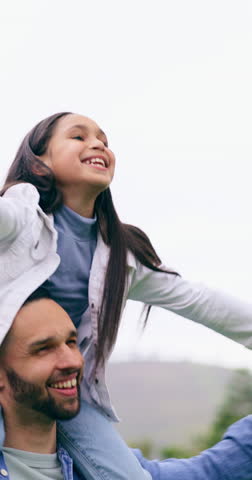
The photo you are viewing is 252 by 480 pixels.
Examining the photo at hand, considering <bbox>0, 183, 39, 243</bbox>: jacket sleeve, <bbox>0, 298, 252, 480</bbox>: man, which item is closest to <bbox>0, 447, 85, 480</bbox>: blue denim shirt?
<bbox>0, 298, 252, 480</bbox>: man

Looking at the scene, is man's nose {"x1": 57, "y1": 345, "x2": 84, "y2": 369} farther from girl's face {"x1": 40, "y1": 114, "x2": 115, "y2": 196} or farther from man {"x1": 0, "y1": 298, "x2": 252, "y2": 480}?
girl's face {"x1": 40, "y1": 114, "x2": 115, "y2": 196}

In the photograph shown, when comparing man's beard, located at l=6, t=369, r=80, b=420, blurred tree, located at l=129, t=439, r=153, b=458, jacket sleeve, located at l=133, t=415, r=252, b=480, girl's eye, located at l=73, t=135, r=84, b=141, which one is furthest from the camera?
blurred tree, located at l=129, t=439, r=153, b=458

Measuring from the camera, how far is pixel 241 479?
3635 millimetres

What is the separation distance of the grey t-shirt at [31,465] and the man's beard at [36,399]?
0.20m

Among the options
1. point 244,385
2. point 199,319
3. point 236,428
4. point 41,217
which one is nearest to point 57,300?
point 41,217

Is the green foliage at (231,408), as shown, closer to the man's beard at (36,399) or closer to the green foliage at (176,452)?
the green foliage at (176,452)

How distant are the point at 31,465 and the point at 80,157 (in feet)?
4.21

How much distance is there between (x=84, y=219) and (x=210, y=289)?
2.10 ft

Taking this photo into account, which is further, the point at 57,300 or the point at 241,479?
the point at 241,479

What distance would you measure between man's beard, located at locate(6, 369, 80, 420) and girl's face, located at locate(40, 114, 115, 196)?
0.83m

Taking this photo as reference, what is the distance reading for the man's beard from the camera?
10.00ft

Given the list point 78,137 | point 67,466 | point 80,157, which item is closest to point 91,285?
point 80,157

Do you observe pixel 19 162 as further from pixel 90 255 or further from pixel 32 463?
pixel 32 463

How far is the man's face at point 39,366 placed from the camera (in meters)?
3.05
